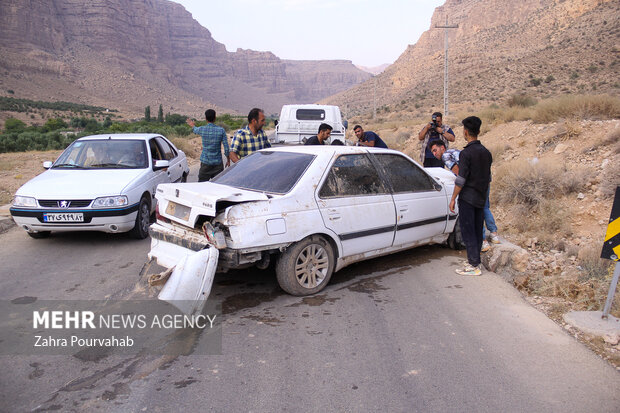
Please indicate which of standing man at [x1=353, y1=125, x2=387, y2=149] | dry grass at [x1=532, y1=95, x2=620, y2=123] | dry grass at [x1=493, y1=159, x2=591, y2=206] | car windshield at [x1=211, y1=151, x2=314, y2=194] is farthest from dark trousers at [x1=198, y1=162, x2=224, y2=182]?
dry grass at [x1=532, y1=95, x2=620, y2=123]

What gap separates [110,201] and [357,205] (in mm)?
3639

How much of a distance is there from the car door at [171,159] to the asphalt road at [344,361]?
12.5ft

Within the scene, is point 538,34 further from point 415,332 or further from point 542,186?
point 415,332

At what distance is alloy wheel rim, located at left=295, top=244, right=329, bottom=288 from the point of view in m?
4.65

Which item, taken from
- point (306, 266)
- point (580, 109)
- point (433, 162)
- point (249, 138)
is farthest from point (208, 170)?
point (580, 109)

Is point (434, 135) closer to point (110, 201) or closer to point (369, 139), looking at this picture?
point (369, 139)

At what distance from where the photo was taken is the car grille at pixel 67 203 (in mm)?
6293

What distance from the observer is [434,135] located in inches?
319

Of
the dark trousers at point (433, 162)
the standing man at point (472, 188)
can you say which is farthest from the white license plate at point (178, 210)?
the dark trousers at point (433, 162)

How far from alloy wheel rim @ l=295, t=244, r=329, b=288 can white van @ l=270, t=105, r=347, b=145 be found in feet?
27.5

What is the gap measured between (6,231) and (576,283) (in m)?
8.64

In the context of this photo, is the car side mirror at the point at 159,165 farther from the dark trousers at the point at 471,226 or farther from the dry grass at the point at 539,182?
the dry grass at the point at 539,182

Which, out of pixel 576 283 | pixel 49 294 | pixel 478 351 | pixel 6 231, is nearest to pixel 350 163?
pixel 478 351

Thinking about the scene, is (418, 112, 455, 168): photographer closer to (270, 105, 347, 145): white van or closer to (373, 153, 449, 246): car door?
(373, 153, 449, 246): car door
